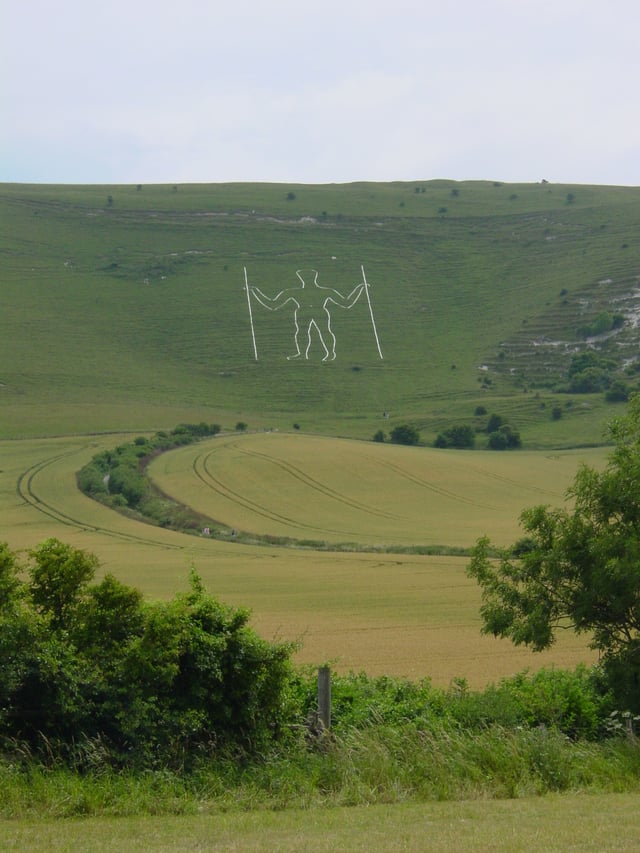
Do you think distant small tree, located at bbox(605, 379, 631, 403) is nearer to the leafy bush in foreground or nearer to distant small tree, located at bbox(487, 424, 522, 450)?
distant small tree, located at bbox(487, 424, 522, 450)

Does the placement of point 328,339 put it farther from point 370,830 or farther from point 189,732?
point 370,830

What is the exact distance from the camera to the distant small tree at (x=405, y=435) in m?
92.0

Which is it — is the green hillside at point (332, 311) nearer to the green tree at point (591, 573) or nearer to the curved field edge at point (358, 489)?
the curved field edge at point (358, 489)

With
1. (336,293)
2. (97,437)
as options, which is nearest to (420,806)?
(97,437)

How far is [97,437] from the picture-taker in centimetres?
8519

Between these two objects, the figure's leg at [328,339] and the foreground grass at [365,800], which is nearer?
the foreground grass at [365,800]

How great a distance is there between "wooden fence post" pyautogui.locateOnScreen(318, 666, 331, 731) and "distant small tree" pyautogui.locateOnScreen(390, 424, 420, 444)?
80670mm

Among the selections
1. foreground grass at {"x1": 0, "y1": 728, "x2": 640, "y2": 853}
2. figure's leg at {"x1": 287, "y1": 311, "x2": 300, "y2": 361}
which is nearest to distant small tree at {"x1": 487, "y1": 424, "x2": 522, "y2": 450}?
figure's leg at {"x1": 287, "y1": 311, "x2": 300, "y2": 361}

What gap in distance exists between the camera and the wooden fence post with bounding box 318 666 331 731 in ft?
38.0

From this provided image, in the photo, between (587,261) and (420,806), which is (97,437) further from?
(587,261)

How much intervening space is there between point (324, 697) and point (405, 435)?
265 feet

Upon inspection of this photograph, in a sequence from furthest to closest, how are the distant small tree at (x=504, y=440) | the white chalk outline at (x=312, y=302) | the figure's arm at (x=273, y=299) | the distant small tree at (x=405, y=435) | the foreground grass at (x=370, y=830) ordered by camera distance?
the figure's arm at (x=273, y=299) → the white chalk outline at (x=312, y=302) → the distant small tree at (x=405, y=435) → the distant small tree at (x=504, y=440) → the foreground grass at (x=370, y=830)

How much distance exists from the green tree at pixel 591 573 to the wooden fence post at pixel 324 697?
4388 mm

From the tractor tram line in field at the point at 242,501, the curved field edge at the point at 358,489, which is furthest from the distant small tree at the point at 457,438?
the tractor tram line in field at the point at 242,501
